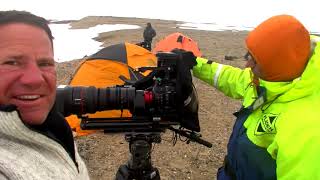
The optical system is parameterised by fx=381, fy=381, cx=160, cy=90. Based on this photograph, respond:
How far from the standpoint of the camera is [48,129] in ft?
6.21

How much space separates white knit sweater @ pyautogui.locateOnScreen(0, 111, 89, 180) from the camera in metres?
1.40

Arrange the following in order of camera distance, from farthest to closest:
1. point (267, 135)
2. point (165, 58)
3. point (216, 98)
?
point (216, 98), point (165, 58), point (267, 135)

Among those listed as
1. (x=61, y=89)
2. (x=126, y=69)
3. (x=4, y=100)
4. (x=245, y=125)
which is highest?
(x=4, y=100)

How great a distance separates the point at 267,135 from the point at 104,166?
367 centimetres

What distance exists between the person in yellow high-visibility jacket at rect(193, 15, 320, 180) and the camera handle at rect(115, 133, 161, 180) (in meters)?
0.61

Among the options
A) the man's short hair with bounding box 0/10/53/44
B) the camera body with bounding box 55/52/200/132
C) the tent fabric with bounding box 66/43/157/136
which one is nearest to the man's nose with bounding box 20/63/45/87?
the man's short hair with bounding box 0/10/53/44

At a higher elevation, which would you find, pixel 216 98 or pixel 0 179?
pixel 0 179

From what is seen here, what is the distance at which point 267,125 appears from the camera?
2549 millimetres

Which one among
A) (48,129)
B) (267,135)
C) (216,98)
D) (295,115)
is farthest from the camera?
(216,98)

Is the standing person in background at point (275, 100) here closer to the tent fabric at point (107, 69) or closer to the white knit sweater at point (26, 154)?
the white knit sweater at point (26, 154)

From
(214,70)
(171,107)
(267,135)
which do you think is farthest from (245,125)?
(214,70)

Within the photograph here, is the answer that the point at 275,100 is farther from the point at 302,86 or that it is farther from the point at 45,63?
the point at 45,63

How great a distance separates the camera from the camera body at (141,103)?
9.70 ft

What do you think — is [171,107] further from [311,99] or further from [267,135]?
[311,99]
